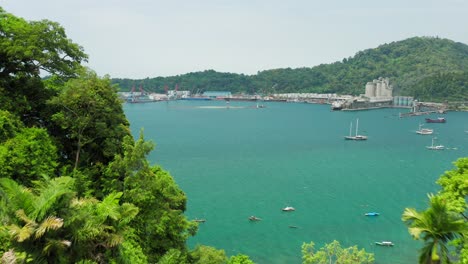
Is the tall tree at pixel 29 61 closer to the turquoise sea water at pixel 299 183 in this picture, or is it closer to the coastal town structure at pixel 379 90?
the turquoise sea water at pixel 299 183

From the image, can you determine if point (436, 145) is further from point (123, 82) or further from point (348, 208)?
point (123, 82)

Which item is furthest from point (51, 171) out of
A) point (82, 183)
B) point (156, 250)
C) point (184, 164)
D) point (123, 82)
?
point (123, 82)

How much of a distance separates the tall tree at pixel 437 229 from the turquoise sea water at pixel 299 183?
15090 millimetres

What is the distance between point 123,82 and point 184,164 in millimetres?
159733

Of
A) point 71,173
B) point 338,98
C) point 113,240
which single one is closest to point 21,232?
point 113,240

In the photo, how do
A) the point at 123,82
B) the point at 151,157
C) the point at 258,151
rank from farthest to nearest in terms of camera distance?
the point at 123,82
the point at 258,151
the point at 151,157

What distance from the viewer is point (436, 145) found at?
6300cm

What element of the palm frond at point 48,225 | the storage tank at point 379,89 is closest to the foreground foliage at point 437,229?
the palm frond at point 48,225

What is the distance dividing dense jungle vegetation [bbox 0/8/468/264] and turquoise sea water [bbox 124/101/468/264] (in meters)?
12.1

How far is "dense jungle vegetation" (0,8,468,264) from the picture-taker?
21.9 ft

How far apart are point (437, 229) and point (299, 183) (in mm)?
30637

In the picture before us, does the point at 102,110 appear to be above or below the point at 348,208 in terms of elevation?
above

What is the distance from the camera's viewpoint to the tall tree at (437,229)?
7859mm

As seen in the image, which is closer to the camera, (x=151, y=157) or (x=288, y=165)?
(x=288, y=165)
